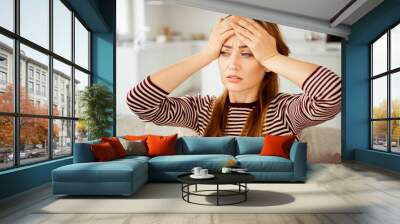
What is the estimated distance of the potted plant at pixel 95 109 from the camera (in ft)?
24.7

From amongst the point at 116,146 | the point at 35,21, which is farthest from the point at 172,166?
the point at 35,21

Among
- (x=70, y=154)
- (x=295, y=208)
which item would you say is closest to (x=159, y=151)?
(x=70, y=154)

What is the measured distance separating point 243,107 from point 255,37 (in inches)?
53.3

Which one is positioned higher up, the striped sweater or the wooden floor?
the striped sweater

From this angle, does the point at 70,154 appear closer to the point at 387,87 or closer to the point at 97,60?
the point at 97,60

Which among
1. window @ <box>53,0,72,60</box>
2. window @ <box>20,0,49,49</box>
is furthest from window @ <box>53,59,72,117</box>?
window @ <box>20,0,49,49</box>

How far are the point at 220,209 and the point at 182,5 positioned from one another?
191 inches

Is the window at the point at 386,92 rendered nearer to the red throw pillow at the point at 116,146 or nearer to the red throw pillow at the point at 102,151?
the red throw pillow at the point at 116,146

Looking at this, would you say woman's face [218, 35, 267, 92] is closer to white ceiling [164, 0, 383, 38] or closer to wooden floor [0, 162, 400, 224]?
white ceiling [164, 0, 383, 38]

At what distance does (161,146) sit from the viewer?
6770mm

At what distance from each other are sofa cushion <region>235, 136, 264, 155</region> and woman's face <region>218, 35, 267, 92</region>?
1.19 m

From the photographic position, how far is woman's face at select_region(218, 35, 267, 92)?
7.74m

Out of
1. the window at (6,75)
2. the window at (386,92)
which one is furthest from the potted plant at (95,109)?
the window at (386,92)

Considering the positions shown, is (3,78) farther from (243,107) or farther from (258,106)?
(258,106)
